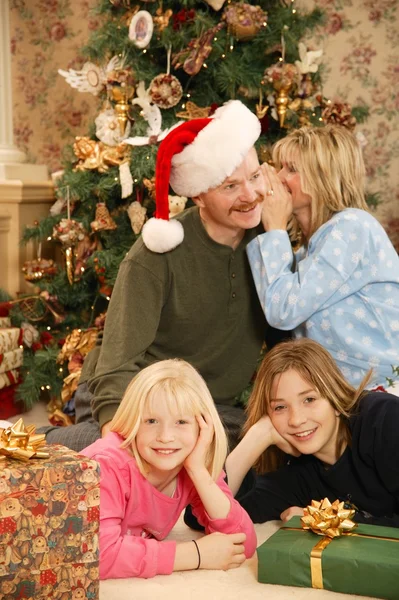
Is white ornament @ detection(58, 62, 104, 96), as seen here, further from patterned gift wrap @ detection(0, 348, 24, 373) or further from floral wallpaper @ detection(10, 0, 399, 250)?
patterned gift wrap @ detection(0, 348, 24, 373)

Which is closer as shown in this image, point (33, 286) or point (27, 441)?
point (27, 441)

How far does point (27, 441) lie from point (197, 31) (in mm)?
2028

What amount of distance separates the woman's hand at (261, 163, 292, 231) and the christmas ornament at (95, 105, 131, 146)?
1095 millimetres

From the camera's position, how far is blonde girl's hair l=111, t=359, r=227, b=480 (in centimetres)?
212

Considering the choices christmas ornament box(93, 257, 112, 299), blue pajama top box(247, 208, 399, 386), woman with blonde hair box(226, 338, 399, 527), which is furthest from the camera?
christmas ornament box(93, 257, 112, 299)

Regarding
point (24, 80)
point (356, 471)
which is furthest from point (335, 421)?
point (24, 80)

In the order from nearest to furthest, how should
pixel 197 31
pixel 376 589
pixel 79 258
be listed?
pixel 376 589 → pixel 197 31 → pixel 79 258

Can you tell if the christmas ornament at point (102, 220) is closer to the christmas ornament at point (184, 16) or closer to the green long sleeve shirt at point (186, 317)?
the christmas ornament at point (184, 16)

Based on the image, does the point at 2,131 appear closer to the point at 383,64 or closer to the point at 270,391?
the point at 383,64

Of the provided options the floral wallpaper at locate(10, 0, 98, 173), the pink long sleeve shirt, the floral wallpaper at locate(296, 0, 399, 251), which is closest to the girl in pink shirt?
the pink long sleeve shirt

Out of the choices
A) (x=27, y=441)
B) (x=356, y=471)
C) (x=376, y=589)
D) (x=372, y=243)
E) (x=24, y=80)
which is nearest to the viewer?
(x=27, y=441)

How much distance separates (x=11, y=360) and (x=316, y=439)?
1793mm

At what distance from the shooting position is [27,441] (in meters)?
1.84

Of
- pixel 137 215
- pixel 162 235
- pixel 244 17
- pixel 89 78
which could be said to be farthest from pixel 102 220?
pixel 162 235
